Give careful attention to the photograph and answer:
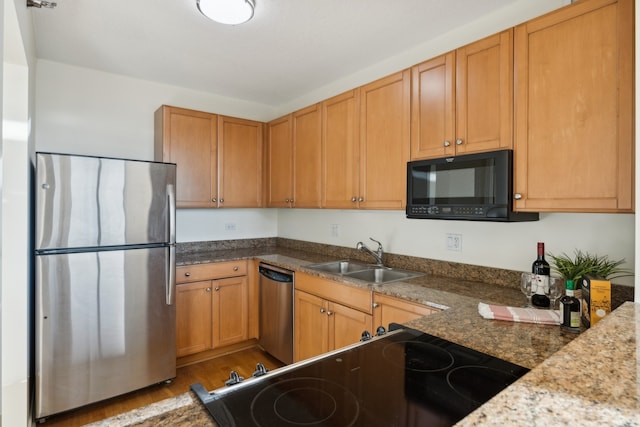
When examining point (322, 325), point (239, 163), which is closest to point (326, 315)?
point (322, 325)

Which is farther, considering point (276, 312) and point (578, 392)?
point (276, 312)

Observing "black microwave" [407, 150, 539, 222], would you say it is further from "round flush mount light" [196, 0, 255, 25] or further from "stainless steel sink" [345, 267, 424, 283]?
"round flush mount light" [196, 0, 255, 25]

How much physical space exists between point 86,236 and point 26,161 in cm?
57

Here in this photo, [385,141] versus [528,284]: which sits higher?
[385,141]

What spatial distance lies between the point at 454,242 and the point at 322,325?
1100 mm

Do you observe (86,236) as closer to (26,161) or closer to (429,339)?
(26,161)

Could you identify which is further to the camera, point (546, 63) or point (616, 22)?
point (546, 63)

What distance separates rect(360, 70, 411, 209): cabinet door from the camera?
223 centimetres

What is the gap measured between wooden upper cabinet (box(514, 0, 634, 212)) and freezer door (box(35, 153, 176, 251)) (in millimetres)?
2330

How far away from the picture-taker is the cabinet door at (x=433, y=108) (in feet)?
6.40

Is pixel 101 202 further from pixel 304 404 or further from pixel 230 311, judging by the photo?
pixel 304 404

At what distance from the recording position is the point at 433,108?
204 cm

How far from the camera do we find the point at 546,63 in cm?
157

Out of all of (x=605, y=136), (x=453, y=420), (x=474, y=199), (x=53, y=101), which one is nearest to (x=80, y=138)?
(x=53, y=101)
